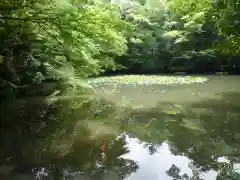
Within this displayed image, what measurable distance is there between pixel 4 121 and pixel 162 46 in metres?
18.3

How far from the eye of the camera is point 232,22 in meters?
4.51

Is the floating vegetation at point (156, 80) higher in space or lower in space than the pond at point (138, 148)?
lower

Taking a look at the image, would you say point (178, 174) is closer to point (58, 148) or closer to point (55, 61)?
point (58, 148)

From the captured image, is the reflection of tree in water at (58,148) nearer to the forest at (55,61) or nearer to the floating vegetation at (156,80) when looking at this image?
the forest at (55,61)

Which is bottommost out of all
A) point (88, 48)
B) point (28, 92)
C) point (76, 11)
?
point (28, 92)

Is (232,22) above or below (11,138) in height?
above

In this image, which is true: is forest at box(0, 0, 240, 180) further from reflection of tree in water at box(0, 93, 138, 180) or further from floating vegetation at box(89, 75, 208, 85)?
floating vegetation at box(89, 75, 208, 85)

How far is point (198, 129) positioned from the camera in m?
6.63

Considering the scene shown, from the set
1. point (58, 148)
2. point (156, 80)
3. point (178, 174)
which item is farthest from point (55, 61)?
point (156, 80)

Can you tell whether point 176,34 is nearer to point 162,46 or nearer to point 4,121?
point 162,46

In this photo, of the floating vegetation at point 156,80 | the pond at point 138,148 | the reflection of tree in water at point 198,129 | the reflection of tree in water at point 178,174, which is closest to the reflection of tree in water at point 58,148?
the pond at point 138,148

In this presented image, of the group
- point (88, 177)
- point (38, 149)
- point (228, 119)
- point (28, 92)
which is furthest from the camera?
point (28, 92)

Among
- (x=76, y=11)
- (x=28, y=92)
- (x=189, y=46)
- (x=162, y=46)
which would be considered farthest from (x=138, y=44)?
(x=76, y=11)

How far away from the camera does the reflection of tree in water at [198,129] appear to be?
4.95m
